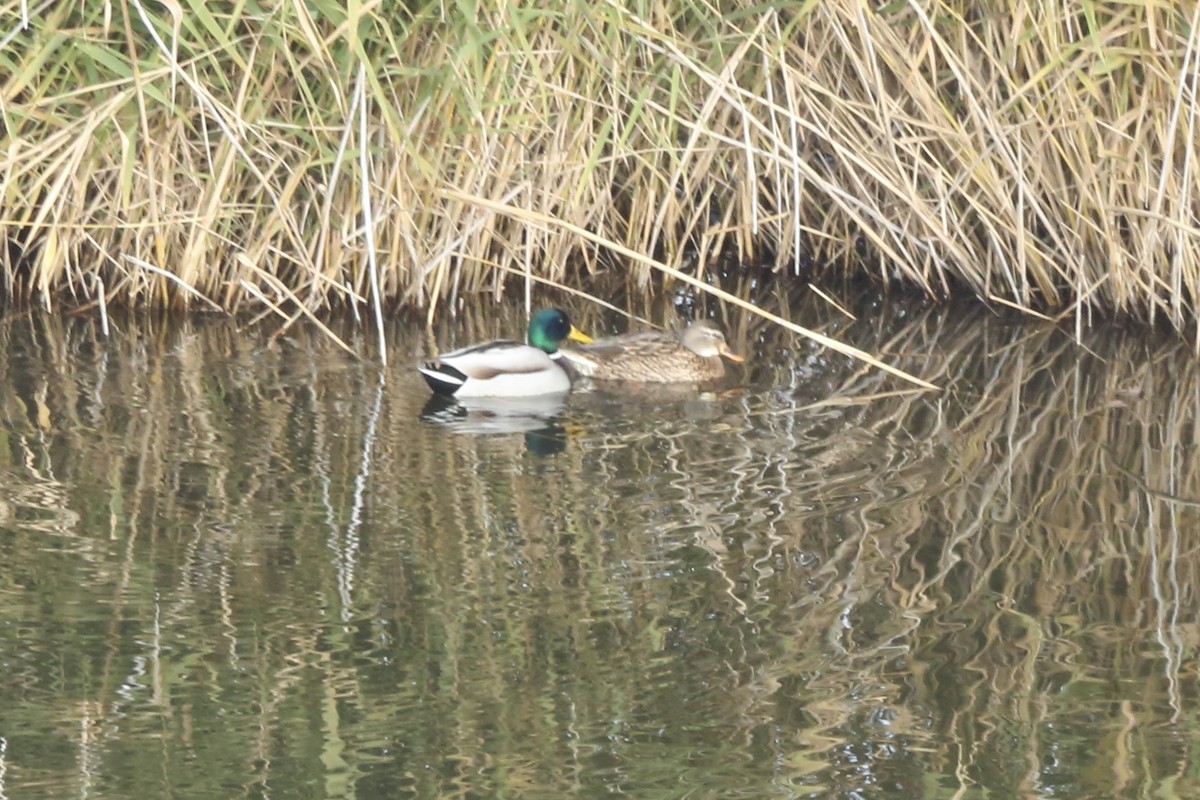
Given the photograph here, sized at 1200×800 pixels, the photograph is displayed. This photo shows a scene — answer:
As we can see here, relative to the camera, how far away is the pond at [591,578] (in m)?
3.79

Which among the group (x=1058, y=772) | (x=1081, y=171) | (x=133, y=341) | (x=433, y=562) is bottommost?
(x=1058, y=772)

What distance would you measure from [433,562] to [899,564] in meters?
1.13

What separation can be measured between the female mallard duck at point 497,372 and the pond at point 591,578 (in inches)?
Result: 5.0

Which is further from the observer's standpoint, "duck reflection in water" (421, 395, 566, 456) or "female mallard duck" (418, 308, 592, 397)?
"female mallard duck" (418, 308, 592, 397)

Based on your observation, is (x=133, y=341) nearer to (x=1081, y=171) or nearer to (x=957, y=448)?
(x=957, y=448)

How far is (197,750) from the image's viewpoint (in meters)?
3.77

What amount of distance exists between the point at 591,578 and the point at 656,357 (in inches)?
85.5

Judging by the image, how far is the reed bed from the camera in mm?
6484

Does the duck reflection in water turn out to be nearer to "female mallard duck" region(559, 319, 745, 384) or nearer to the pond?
the pond

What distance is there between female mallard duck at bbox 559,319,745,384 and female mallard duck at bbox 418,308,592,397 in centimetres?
15

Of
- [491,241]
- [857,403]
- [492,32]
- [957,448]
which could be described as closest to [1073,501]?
[957,448]

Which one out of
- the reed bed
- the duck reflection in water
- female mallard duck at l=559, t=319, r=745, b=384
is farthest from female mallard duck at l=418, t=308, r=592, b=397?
the reed bed

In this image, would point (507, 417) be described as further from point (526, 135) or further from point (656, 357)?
point (526, 135)

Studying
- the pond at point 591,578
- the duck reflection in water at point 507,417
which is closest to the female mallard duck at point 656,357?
the pond at point 591,578
